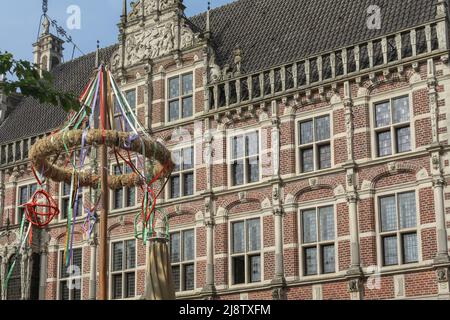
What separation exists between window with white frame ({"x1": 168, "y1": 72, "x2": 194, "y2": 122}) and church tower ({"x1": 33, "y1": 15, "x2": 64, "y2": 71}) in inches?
449

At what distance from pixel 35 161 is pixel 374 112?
10.2m

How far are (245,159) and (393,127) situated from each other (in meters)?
5.12

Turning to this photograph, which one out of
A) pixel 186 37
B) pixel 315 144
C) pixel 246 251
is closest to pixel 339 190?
pixel 315 144

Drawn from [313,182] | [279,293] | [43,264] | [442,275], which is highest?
[313,182]

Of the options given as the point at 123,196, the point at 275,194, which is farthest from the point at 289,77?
the point at 123,196

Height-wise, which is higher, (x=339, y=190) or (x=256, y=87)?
(x=256, y=87)

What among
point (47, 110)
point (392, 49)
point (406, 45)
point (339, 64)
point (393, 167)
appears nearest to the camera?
point (393, 167)

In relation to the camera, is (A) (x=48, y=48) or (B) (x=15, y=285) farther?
(A) (x=48, y=48)

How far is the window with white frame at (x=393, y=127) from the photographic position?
80.0ft

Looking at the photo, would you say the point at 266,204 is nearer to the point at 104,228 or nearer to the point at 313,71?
the point at 313,71

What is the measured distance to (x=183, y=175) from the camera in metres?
28.7

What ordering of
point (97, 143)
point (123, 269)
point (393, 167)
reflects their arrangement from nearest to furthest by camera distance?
1. point (97, 143)
2. point (393, 167)
3. point (123, 269)
